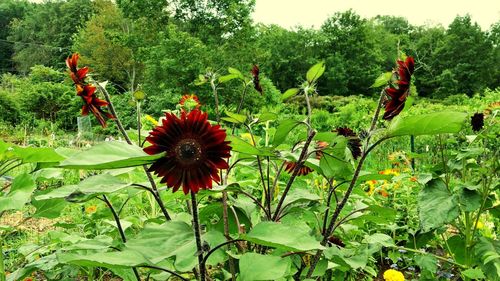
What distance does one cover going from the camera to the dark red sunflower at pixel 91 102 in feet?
3.34

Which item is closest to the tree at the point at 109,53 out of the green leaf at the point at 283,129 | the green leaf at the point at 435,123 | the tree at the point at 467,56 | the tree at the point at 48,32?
the tree at the point at 48,32

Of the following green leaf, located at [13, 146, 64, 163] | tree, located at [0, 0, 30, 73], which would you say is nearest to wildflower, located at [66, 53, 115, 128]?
green leaf, located at [13, 146, 64, 163]

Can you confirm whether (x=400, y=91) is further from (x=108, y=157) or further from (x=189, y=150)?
(x=108, y=157)

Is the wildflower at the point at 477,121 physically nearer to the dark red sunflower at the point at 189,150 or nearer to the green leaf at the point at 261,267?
the green leaf at the point at 261,267

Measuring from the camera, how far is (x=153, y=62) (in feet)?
55.2

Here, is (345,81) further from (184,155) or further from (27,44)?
(27,44)

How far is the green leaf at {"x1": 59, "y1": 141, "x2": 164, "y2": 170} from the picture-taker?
0.64 meters

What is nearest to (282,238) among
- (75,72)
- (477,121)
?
(75,72)

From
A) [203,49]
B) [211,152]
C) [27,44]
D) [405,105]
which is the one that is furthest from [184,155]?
[27,44]

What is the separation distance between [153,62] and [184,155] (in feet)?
54.5

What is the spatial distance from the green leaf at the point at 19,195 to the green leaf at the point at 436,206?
103 cm

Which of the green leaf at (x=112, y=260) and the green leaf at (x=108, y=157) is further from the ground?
the green leaf at (x=108, y=157)

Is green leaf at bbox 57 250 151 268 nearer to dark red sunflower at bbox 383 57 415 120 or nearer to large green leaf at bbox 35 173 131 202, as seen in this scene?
large green leaf at bbox 35 173 131 202

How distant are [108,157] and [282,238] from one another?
0.31m
